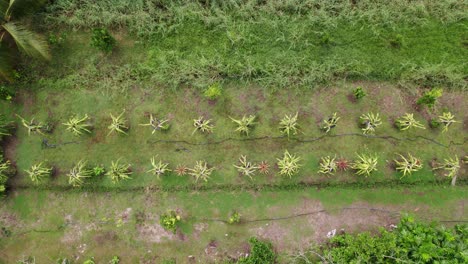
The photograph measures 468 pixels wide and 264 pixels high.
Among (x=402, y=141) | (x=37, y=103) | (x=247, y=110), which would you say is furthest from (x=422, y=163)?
(x=37, y=103)

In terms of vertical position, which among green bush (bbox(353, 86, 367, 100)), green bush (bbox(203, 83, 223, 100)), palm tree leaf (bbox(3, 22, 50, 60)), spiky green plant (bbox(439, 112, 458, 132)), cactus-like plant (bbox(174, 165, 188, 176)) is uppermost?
palm tree leaf (bbox(3, 22, 50, 60))

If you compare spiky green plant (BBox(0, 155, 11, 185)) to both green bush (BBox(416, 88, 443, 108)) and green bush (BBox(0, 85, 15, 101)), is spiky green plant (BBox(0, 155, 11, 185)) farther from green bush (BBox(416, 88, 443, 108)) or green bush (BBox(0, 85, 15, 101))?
green bush (BBox(416, 88, 443, 108))

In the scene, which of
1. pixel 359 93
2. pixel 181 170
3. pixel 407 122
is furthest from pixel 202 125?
pixel 407 122

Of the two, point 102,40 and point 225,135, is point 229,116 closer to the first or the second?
point 225,135

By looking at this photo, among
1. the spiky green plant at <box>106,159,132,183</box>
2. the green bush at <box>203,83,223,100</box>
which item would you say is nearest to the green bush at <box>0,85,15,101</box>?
the spiky green plant at <box>106,159,132,183</box>

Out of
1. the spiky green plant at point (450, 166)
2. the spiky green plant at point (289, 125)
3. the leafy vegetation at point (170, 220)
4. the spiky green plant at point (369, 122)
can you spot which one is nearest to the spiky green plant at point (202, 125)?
the spiky green plant at point (289, 125)

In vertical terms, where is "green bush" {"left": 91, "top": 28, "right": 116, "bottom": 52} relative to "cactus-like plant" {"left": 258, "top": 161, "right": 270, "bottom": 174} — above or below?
above
